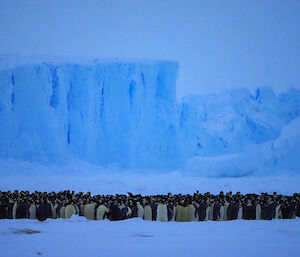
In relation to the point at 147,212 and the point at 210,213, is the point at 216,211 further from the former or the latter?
the point at 147,212

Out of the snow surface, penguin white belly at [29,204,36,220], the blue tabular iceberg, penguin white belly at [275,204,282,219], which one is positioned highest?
the blue tabular iceberg

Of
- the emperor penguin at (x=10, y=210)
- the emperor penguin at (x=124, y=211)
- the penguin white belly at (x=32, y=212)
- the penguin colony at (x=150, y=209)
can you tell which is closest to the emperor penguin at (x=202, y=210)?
the penguin colony at (x=150, y=209)

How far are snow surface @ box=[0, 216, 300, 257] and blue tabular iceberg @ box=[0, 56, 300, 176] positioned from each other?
387 inches

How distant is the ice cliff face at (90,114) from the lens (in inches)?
723

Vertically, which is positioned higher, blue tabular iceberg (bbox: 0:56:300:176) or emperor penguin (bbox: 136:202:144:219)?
blue tabular iceberg (bbox: 0:56:300:176)

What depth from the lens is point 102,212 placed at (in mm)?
8773

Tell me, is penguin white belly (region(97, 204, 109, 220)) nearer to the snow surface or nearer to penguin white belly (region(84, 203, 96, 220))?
penguin white belly (region(84, 203, 96, 220))

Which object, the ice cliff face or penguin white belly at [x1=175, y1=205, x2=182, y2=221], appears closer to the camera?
penguin white belly at [x1=175, y1=205, x2=182, y2=221]

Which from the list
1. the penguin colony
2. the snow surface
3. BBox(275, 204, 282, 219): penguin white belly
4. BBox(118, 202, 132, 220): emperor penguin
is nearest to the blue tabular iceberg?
BBox(275, 204, 282, 219): penguin white belly

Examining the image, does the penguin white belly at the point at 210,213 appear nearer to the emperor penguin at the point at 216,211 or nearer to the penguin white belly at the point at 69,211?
the emperor penguin at the point at 216,211

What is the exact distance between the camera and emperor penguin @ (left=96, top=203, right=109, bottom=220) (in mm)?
8742

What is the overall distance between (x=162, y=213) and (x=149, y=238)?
2299 mm

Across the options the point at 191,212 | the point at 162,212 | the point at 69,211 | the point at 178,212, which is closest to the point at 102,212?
the point at 69,211

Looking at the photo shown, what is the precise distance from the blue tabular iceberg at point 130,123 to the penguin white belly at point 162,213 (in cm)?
960
